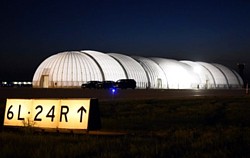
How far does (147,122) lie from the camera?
17.1 m

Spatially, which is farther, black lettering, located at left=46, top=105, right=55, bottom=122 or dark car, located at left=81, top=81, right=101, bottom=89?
dark car, located at left=81, top=81, right=101, bottom=89

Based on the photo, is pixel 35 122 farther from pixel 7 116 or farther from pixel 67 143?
pixel 67 143

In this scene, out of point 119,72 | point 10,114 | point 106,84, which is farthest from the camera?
point 119,72

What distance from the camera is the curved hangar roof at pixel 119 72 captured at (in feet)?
235

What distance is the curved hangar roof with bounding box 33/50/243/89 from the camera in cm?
7150

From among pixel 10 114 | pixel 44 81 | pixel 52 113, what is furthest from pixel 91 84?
pixel 52 113

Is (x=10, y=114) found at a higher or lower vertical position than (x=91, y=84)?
lower

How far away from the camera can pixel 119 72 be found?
7775 centimetres

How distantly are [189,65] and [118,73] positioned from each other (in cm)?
3202

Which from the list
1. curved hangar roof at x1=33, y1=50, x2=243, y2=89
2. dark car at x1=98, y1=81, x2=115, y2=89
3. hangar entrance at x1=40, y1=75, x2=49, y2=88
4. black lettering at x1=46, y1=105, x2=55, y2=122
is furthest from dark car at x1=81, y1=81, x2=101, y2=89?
black lettering at x1=46, y1=105, x2=55, y2=122

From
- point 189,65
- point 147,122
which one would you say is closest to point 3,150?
point 147,122

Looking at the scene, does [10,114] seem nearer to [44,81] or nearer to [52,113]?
[52,113]

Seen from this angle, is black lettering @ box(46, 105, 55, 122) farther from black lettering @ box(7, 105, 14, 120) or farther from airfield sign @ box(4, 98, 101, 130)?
black lettering @ box(7, 105, 14, 120)

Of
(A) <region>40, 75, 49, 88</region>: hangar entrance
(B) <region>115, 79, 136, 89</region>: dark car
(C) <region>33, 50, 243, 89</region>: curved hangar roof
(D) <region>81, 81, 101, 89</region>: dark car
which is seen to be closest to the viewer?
(D) <region>81, 81, 101, 89</region>: dark car
